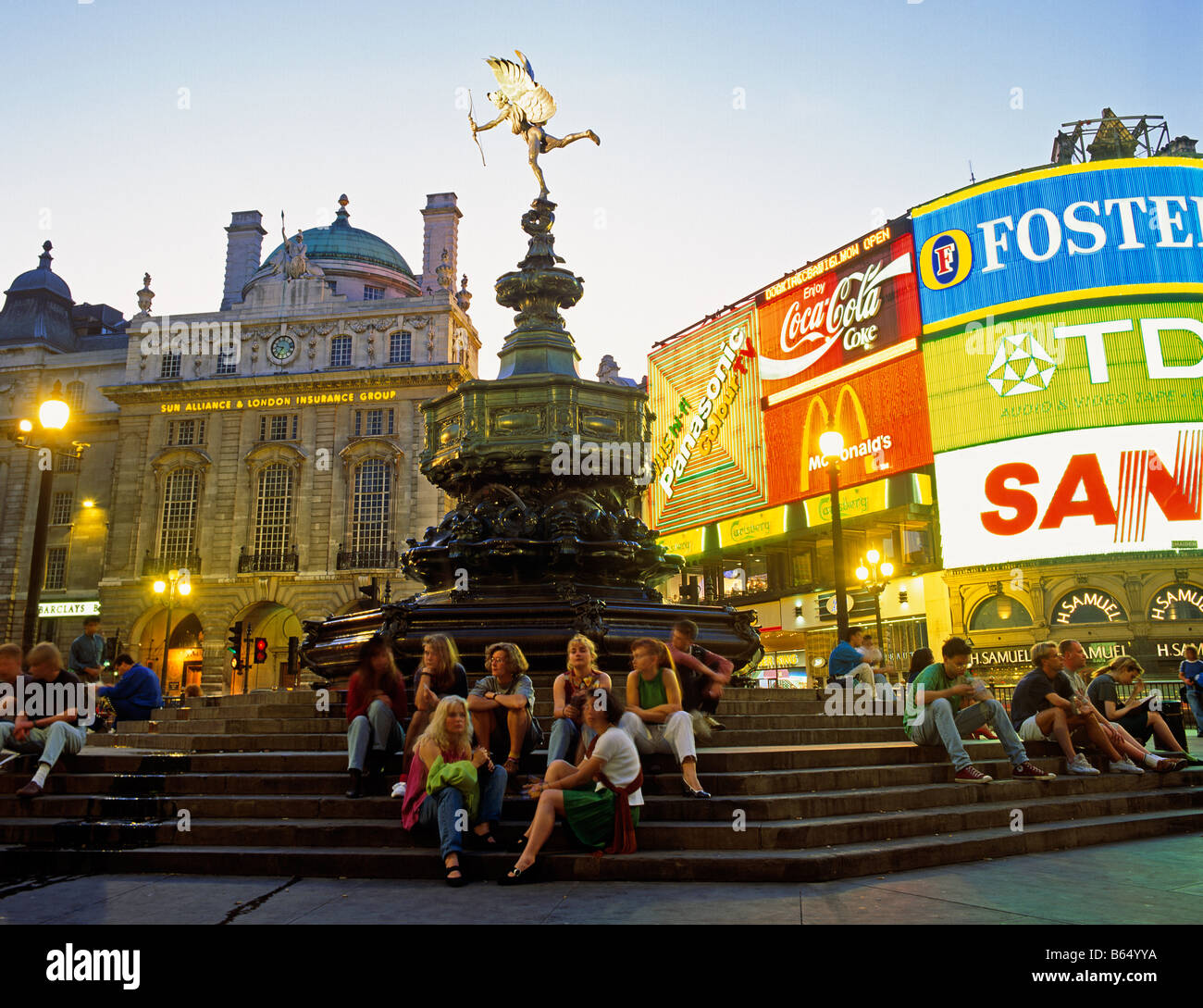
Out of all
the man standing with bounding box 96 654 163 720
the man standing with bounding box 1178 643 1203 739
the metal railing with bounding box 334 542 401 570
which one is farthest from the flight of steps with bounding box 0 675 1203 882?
the metal railing with bounding box 334 542 401 570

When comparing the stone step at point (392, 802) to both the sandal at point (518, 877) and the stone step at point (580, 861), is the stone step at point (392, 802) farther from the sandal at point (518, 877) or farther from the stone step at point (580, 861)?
the sandal at point (518, 877)

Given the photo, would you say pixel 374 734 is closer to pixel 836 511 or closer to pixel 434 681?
pixel 434 681

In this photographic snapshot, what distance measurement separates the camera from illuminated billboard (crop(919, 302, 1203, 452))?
32.3 metres

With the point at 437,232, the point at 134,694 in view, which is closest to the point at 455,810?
the point at 134,694

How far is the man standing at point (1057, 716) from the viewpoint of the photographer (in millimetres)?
8430

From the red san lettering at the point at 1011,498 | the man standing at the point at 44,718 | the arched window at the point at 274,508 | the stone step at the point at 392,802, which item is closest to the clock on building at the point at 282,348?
the arched window at the point at 274,508

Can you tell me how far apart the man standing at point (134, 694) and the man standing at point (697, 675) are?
5.92m

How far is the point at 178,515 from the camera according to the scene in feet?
152

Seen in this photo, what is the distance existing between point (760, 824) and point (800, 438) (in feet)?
120

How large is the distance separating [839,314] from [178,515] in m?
33.7

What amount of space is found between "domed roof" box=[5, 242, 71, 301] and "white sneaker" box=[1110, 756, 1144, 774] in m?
64.2

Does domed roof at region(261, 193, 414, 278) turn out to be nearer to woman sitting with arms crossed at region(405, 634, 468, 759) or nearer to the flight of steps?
the flight of steps

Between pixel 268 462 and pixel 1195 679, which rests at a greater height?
pixel 268 462
